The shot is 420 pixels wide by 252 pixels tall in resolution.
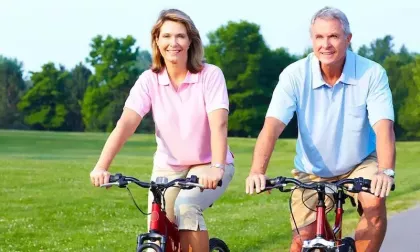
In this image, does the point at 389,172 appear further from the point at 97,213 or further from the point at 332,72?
the point at 97,213

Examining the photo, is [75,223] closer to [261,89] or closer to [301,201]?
[301,201]

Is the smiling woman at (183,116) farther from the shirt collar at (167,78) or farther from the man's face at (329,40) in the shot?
the man's face at (329,40)

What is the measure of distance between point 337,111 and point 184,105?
2.87 feet

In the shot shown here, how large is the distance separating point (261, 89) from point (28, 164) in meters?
59.0

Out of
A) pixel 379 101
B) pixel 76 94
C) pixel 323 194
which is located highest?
pixel 76 94

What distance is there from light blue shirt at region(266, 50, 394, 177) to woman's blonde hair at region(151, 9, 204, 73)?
0.56 meters

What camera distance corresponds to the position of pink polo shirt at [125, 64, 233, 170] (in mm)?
5398

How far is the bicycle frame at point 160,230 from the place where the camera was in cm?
479

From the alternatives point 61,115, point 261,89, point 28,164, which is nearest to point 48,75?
point 61,115

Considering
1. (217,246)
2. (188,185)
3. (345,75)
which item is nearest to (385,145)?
(345,75)

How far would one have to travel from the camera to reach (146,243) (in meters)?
4.69

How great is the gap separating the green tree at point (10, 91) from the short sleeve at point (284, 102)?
274 ft

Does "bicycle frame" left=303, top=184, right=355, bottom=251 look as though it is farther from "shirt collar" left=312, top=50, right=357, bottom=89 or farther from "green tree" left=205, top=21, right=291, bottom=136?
"green tree" left=205, top=21, right=291, bottom=136

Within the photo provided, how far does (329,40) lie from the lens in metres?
5.02
